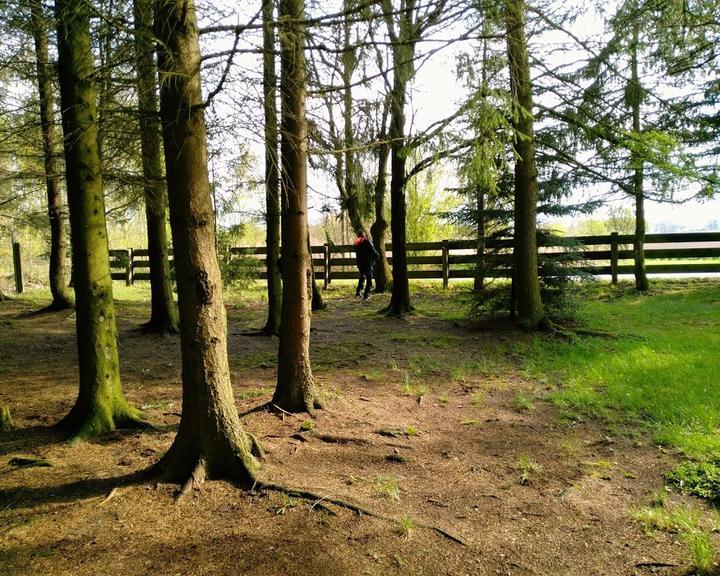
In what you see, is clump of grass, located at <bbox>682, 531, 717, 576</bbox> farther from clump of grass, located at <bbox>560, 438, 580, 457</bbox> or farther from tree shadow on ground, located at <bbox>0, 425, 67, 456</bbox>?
tree shadow on ground, located at <bbox>0, 425, 67, 456</bbox>

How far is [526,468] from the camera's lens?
425 centimetres

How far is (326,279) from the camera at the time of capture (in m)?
17.7

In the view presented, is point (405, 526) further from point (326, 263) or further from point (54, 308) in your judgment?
point (326, 263)

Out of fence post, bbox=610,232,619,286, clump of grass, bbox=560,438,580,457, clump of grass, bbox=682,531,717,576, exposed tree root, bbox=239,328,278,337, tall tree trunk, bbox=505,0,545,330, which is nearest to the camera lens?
clump of grass, bbox=682,531,717,576

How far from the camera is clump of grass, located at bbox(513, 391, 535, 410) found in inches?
230

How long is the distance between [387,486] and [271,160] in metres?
2.75

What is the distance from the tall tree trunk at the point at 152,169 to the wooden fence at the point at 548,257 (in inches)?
126

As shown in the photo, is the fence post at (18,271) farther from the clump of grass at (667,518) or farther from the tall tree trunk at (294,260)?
the clump of grass at (667,518)

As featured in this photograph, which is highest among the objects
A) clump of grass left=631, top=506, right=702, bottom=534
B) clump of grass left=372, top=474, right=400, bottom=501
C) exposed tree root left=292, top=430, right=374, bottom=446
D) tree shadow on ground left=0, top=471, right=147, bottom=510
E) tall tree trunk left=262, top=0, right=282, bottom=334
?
tall tree trunk left=262, top=0, right=282, bottom=334

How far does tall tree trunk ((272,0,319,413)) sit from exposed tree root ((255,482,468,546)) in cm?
165

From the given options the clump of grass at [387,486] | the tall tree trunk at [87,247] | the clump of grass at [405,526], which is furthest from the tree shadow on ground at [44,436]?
the clump of grass at [405,526]

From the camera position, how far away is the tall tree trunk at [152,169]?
12.4 ft

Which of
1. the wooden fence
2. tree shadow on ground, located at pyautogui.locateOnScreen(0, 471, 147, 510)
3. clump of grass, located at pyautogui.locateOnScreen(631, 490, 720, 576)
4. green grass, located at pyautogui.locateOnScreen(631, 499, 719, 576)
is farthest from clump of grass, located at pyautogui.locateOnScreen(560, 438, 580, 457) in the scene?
the wooden fence

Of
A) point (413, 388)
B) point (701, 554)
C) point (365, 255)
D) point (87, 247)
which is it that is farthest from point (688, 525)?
point (365, 255)
